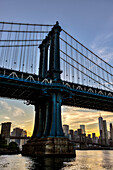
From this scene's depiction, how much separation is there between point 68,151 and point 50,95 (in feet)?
53.1

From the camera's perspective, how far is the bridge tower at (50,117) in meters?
45.4

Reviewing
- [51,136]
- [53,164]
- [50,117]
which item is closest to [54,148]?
[51,136]

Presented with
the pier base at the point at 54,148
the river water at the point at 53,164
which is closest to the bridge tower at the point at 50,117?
A: the pier base at the point at 54,148

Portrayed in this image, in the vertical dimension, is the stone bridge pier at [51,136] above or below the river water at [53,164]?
above

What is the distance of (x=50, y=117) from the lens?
173 ft

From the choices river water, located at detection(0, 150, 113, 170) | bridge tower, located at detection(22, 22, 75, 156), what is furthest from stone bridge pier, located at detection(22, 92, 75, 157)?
river water, located at detection(0, 150, 113, 170)

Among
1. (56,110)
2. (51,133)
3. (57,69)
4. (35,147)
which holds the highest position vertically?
(57,69)

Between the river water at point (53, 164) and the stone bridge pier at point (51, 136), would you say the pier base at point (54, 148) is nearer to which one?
the stone bridge pier at point (51, 136)

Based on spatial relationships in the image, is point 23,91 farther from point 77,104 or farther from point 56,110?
point 77,104

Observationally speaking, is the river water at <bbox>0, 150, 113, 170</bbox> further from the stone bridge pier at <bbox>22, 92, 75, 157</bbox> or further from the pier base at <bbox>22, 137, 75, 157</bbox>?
the stone bridge pier at <bbox>22, 92, 75, 157</bbox>

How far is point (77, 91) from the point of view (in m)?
59.8

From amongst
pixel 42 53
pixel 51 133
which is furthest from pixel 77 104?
pixel 51 133

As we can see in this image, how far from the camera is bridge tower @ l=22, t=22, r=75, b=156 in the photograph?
→ 149 feet

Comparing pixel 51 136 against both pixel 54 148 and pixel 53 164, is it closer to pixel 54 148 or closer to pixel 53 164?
pixel 54 148
